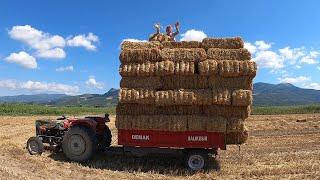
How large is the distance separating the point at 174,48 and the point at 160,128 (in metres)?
2.40

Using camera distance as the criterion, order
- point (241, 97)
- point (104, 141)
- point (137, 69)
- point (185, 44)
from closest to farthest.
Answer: point (241, 97) → point (137, 69) → point (185, 44) → point (104, 141)

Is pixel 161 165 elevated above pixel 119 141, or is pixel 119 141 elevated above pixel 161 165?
pixel 119 141

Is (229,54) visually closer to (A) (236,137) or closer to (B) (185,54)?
(B) (185,54)

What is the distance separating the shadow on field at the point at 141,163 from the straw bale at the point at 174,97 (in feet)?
5.67

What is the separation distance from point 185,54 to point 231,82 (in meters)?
1.54

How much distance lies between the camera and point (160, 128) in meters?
13.1

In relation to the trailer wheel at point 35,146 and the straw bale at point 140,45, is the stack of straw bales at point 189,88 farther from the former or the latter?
the trailer wheel at point 35,146

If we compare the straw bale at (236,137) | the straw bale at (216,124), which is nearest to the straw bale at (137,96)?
the straw bale at (216,124)

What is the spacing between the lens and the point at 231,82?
12898 millimetres

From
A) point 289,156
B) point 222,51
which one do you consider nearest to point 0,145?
point 222,51

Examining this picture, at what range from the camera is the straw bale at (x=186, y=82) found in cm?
1305

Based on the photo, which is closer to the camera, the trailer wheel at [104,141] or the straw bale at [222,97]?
the straw bale at [222,97]

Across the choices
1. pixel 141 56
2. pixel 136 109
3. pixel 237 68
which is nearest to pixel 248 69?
pixel 237 68

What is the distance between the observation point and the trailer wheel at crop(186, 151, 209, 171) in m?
13.0
